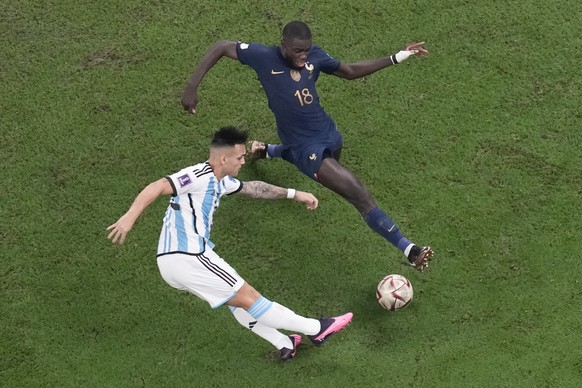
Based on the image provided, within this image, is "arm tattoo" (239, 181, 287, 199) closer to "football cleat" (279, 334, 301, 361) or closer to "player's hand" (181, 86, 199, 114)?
"player's hand" (181, 86, 199, 114)

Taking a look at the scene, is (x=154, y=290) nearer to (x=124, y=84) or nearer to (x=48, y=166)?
(x=48, y=166)

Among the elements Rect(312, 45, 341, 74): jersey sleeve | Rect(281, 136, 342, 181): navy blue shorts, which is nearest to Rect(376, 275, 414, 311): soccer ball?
Rect(281, 136, 342, 181): navy blue shorts

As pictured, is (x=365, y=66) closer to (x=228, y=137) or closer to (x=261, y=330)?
(x=228, y=137)

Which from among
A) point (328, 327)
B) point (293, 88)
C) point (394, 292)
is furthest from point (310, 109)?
point (328, 327)

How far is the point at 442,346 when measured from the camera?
282 inches

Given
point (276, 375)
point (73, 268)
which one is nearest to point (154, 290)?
point (73, 268)

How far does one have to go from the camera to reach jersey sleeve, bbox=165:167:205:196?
6.30m

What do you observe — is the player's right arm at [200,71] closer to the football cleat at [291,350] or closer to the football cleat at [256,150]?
the football cleat at [256,150]

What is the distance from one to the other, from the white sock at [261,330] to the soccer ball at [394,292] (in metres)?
0.98

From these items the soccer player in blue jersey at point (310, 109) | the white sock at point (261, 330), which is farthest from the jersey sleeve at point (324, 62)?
the white sock at point (261, 330)

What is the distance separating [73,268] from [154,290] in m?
0.86

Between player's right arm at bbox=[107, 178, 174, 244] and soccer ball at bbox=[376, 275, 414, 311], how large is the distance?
2.24 meters

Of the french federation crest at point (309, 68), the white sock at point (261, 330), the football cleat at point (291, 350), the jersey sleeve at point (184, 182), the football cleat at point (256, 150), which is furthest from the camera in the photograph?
the football cleat at point (256, 150)

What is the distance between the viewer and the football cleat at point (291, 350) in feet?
23.3
